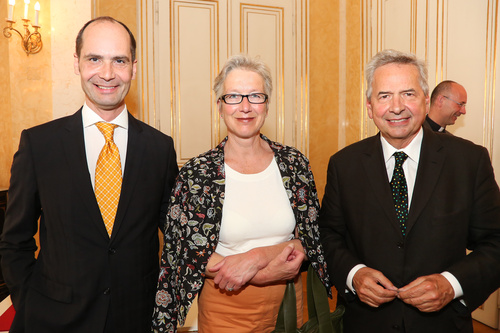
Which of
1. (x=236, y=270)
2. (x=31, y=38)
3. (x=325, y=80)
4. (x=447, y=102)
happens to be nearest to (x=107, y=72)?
(x=236, y=270)

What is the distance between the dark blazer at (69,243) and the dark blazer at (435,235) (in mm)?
911

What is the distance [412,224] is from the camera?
1712 millimetres

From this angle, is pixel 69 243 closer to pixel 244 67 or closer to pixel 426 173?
pixel 244 67

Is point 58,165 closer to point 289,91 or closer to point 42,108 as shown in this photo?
point 42,108

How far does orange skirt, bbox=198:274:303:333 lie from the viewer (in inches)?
73.9

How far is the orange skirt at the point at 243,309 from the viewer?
1.88 meters

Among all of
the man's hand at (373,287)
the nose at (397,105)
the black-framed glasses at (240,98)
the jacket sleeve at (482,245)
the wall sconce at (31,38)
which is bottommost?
the man's hand at (373,287)

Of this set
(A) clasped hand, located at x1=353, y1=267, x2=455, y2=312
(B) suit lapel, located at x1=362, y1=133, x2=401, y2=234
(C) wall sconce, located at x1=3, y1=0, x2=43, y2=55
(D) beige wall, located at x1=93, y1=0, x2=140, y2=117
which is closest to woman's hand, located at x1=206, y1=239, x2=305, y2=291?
(A) clasped hand, located at x1=353, y1=267, x2=455, y2=312

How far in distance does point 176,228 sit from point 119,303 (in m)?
0.39

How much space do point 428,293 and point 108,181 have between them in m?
1.37

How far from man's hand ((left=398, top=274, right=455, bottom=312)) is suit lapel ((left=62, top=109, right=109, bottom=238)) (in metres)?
1.24

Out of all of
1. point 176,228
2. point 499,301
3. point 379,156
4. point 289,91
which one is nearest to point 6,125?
point 289,91

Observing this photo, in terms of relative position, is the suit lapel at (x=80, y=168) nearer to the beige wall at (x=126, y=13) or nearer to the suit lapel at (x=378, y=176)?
the suit lapel at (x=378, y=176)

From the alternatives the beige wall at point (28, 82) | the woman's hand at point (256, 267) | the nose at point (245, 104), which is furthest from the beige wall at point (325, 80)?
the woman's hand at point (256, 267)
